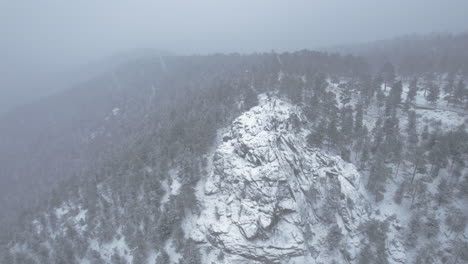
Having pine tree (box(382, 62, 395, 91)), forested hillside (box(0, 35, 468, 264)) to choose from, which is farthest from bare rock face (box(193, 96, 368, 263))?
pine tree (box(382, 62, 395, 91))

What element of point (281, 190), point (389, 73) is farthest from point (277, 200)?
point (389, 73)

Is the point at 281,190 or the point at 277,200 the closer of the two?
the point at 277,200

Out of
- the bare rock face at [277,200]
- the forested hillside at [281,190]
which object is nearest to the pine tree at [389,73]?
the forested hillside at [281,190]

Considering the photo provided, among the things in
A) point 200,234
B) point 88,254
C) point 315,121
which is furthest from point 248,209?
point 88,254

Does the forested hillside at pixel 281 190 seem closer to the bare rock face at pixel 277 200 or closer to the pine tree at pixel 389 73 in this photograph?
the bare rock face at pixel 277 200

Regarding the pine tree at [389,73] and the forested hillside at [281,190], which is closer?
the forested hillside at [281,190]

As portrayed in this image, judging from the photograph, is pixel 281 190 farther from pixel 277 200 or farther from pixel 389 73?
pixel 389 73

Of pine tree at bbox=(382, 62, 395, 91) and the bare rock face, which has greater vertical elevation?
pine tree at bbox=(382, 62, 395, 91)

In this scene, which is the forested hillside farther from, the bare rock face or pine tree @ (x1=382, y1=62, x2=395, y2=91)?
pine tree @ (x1=382, y1=62, x2=395, y2=91)
